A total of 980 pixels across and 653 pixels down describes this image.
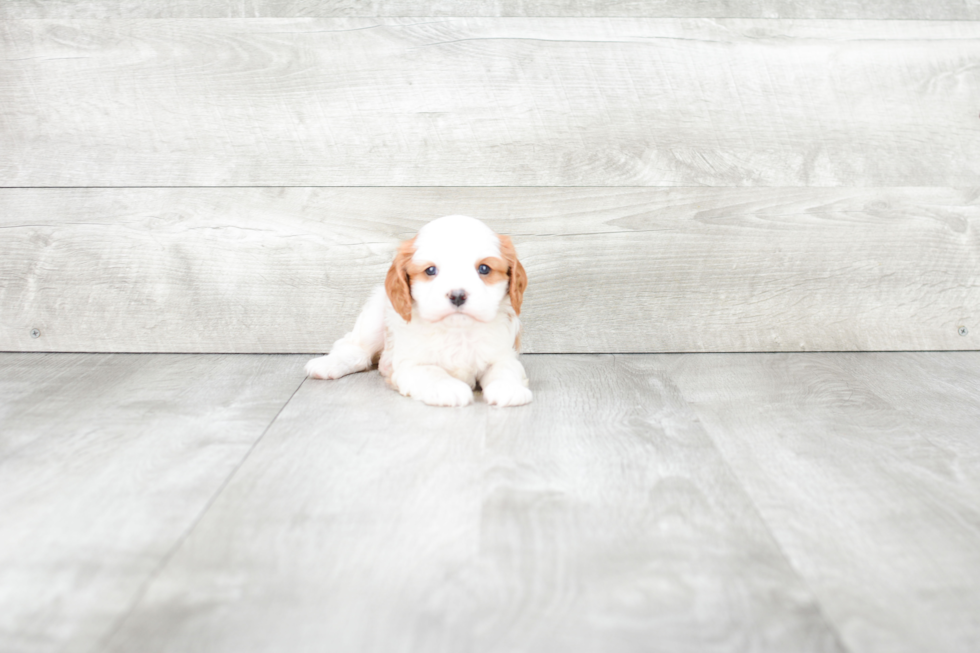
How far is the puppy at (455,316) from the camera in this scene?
1.21 meters

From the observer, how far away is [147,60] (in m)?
1.59

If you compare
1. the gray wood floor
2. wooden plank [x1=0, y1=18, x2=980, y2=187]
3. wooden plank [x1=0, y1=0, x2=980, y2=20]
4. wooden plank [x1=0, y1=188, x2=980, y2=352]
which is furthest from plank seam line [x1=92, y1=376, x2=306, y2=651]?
wooden plank [x1=0, y1=0, x2=980, y2=20]

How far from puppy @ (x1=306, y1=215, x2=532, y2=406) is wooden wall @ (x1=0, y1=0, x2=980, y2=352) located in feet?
1.14

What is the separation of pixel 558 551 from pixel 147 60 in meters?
1.36

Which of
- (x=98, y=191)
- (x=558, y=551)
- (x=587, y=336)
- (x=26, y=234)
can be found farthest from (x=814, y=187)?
(x=26, y=234)

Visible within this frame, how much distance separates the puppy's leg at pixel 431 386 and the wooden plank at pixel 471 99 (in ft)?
1.58

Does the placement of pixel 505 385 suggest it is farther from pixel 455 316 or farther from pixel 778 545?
pixel 778 545

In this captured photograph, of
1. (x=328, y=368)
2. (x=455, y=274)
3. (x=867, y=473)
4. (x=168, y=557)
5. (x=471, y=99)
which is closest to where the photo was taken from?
(x=168, y=557)

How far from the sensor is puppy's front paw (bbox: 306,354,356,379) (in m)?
1.44

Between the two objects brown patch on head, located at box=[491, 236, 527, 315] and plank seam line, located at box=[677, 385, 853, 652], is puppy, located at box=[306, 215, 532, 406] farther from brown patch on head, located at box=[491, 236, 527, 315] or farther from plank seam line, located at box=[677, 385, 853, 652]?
plank seam line, located at box=[677, 385, 853, 652]

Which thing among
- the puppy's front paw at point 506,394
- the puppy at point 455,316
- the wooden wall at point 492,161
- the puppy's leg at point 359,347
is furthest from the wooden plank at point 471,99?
the puppy's front paw at point 506,394

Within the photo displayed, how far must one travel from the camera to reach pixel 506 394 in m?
1.25

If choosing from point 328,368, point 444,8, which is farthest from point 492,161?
point 328,368

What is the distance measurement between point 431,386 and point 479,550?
500mm
